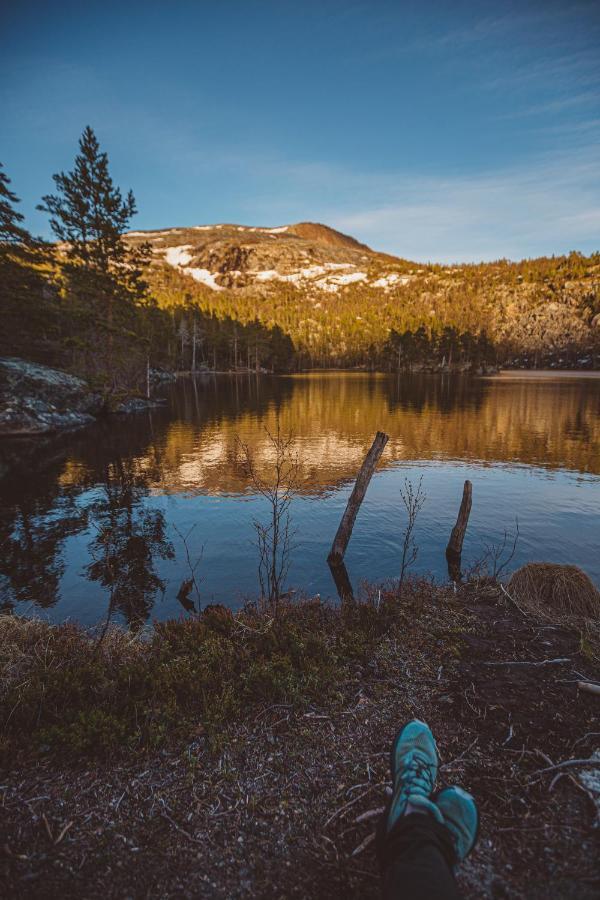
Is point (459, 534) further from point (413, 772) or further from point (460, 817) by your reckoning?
point (460, 817)

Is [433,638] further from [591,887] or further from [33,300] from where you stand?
[33,300]

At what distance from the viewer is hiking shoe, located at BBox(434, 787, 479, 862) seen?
11.1ft

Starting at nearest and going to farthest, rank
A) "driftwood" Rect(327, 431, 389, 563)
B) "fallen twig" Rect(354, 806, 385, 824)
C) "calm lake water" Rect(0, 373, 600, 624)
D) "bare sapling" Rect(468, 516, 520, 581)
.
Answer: "fallen twig" Rect(354, 806, 385, 824) < "bare sapling" Rect(468, 516, 520, 581) < "calm lake water" Rect(0, 373, 600, 624) < "driftwood" Rect(327, 431, 389, 563)

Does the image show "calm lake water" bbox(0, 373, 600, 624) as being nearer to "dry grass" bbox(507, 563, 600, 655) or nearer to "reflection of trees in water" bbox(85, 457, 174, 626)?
"reflection of trees in water" bbox(85, 457, 174, 626)

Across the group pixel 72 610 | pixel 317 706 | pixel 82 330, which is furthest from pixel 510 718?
pixel 82 330

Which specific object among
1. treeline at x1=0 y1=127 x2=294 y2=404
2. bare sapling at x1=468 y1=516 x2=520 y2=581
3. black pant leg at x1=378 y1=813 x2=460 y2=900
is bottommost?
bare sapling at x1=468 y1=516 x2=520 y2=581

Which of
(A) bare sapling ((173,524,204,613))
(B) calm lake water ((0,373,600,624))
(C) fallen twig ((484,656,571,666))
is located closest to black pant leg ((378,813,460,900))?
(C) fallen twig ((484,656,571,666))

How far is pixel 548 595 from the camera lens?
368 inches

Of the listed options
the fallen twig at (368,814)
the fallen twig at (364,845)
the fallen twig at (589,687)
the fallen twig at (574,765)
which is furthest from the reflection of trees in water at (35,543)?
the fallen twig at (589,687)

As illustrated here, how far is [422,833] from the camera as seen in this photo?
3.26m

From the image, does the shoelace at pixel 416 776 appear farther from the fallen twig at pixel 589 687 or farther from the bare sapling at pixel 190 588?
the bare sapling at pixel 190 588

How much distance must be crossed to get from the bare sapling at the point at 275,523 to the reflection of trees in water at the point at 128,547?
3142mm

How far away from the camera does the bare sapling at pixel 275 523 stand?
982 cm

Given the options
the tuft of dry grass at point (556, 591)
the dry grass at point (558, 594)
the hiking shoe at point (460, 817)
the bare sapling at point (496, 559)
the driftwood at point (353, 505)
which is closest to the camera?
the hiking shoe at point (460, 817)
